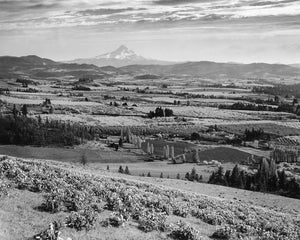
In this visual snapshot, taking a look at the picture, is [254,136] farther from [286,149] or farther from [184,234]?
[184,234]

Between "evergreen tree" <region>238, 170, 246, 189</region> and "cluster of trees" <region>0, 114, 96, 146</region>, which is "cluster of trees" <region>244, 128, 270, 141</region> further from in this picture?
"evergreen tree" <region>238, 170, 246, 189</region>

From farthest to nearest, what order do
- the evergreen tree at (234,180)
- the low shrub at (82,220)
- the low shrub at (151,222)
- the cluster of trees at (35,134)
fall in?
the cluster of trees at (35,134), the evergreen tree at (234,180), the low shrub at (151,222), the low shrub at (82,220)

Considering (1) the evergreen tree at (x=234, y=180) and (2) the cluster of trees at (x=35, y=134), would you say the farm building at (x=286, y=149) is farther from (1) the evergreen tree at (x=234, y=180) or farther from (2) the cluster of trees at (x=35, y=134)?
(2) the cluster of trees at (x=35, y=134)

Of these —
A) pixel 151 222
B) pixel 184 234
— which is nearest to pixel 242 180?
pixel 151 222

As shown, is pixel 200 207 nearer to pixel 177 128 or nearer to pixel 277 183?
pixel 277 183

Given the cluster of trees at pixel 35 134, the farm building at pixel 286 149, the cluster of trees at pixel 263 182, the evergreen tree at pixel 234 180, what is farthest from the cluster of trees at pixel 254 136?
the evergreen tree at pixel 234 180

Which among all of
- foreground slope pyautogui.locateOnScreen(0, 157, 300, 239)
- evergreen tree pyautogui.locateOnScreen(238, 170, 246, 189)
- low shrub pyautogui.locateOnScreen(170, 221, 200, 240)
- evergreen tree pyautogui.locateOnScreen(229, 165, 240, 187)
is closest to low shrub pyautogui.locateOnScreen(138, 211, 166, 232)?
foreground slope pyautogui.locateOnScreen(0, 157, 300, 239)

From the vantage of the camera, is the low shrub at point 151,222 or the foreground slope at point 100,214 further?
the low shrub at point 151,222

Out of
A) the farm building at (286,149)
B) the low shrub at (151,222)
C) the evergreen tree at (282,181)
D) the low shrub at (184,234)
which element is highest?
the low shrub at (151,222)

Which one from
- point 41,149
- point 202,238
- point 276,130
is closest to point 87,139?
point 41,149
